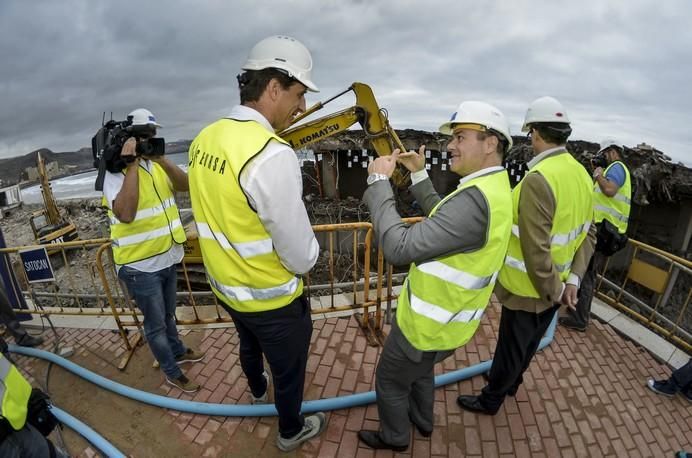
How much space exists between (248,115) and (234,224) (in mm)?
566

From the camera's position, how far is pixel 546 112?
2.37m

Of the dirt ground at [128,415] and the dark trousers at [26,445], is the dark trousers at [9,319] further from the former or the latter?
the dark trousers at [26,445]

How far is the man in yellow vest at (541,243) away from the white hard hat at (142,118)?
3020mm

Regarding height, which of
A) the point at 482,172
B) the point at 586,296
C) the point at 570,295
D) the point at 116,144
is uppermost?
the point at 116,144

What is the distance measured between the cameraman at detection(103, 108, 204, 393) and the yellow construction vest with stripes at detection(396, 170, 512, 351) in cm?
212

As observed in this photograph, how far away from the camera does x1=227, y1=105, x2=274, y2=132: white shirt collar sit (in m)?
1.64

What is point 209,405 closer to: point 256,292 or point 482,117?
point 256,292

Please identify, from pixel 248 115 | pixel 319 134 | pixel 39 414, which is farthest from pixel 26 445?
pixel 319 134

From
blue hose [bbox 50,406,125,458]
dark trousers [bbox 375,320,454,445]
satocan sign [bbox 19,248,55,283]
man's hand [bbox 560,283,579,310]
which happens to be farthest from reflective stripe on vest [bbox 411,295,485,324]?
satocan sign [bbox 19,248,55,283]

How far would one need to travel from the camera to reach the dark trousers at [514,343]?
7.98 feet

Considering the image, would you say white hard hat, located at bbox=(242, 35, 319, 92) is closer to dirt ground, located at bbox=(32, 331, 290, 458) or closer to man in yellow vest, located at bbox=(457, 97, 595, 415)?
man in yellow vest, located at bbox=(457, 97, 595, 415)

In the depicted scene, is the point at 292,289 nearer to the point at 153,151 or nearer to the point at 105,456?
the point at 153,151

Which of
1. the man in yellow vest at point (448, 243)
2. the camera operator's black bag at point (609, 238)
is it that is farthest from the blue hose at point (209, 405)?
the camera operator's black bag at point (609, 238)

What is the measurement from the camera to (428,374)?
7.53 feet
